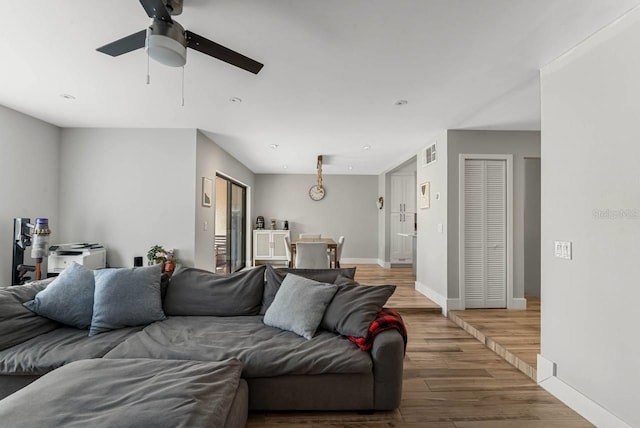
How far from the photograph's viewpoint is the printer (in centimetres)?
358

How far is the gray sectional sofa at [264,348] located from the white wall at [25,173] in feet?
5.29

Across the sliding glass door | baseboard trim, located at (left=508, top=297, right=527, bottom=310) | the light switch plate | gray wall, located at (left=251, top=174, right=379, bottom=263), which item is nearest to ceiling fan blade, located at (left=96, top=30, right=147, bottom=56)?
the light switch plate

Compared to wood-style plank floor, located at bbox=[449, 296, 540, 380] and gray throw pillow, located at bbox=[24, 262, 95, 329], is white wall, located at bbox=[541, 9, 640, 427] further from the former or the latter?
gray throw pillow, located at bbox=[24, 262, 95, 329]

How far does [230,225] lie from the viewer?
20.9 ft

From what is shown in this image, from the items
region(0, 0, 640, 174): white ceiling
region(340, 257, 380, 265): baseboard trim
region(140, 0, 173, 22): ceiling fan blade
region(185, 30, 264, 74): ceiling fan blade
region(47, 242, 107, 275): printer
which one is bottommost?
region(340, 257, 380, 265): baseboard trim

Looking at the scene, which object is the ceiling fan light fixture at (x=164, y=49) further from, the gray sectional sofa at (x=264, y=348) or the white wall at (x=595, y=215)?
the white wall at (x=595, y=215)

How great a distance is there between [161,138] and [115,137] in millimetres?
614

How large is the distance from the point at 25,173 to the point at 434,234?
532cm

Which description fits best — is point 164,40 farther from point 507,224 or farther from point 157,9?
point 507,224

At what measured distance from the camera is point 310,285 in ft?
8.27

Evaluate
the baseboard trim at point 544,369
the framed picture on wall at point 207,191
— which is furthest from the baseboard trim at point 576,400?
the framed picture on wall at point 207,191

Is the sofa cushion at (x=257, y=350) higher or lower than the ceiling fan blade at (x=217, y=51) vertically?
lower

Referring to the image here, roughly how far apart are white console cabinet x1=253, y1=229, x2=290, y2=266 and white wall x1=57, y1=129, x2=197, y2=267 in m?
3.64

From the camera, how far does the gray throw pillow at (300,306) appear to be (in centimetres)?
232
